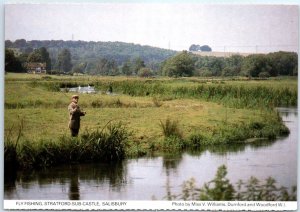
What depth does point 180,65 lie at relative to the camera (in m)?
7.61

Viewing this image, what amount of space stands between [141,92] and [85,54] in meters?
0.81

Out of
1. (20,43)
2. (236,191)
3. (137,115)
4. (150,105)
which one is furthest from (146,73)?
(236,191)

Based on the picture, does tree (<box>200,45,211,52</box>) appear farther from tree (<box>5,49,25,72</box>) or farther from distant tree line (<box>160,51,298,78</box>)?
tree (<box>5,49,25,72</box>)

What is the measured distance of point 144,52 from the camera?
7527mm

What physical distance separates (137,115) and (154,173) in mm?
732

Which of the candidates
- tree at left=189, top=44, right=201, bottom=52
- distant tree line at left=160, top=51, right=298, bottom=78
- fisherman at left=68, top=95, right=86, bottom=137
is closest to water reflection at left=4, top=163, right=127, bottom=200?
fisherman at left=68, top=95, right=86, bottom=137

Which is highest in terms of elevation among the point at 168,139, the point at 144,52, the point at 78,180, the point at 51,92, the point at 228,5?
the point at 228,5

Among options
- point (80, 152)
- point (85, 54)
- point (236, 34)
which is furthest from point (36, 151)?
point (236, 34)

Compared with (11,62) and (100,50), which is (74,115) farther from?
(11,62)

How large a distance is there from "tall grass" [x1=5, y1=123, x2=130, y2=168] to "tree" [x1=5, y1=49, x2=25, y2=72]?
84cm

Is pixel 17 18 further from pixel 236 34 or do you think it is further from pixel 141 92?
pixel 236 34

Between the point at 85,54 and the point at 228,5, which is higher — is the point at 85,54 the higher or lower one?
the lower one

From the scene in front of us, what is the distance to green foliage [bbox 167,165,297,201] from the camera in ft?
22.9

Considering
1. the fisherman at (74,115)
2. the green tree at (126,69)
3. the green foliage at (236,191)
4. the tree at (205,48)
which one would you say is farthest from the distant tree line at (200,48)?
the fisherman at (74,115)
